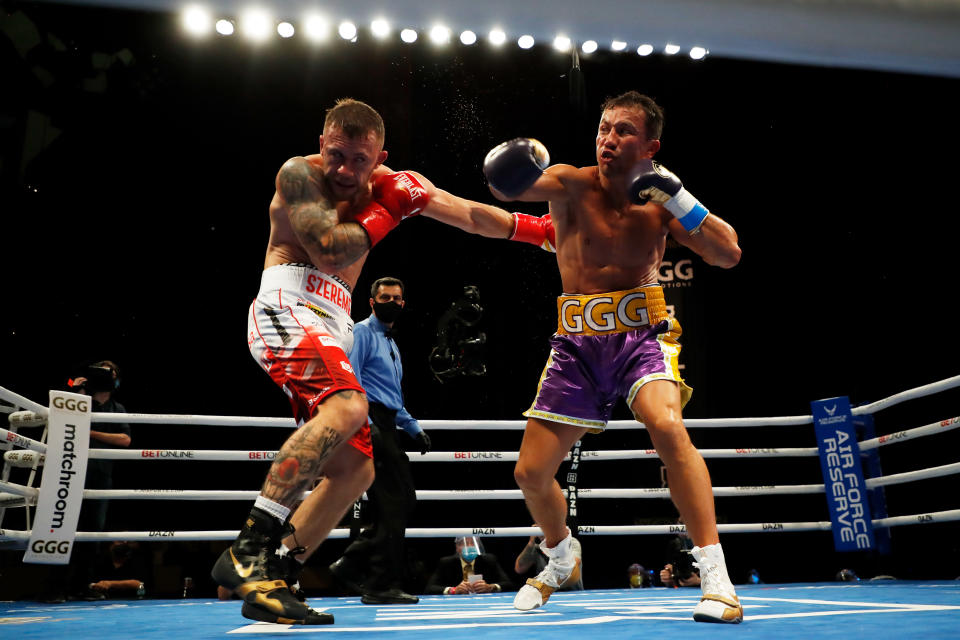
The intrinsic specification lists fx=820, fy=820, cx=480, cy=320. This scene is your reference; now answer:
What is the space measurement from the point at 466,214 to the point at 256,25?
11.9ft

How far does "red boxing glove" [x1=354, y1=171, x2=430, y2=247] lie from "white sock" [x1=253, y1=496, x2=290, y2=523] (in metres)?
0.74

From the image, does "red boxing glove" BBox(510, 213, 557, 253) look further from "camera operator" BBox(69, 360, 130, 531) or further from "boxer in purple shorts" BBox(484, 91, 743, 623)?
"camera operator" BBox(69, 360, 130, 531)

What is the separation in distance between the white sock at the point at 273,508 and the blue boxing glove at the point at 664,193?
129cm

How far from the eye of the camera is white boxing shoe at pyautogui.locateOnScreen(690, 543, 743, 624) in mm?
2033

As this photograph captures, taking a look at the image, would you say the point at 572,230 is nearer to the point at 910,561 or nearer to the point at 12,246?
the point at 910,561

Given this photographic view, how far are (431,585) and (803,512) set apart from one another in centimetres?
452

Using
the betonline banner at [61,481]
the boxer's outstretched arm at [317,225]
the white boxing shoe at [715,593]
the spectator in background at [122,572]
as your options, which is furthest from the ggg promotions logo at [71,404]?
the white boxing shoe at [715,593]

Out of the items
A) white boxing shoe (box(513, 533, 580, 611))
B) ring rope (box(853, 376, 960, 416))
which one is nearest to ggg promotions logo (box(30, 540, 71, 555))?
white boxing shoe (box(513, 533, 580, 611))

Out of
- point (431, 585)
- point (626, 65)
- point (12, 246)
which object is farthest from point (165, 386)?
point (626, 65)

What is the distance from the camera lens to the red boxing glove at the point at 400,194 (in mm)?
2381

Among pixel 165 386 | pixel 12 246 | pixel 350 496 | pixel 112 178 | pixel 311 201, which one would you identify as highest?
pixel 112 178

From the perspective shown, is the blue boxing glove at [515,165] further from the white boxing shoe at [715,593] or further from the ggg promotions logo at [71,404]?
the ggg promotions logo at [71,404]

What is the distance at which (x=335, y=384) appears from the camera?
218cm


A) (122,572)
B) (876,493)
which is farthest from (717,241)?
(122,572)
